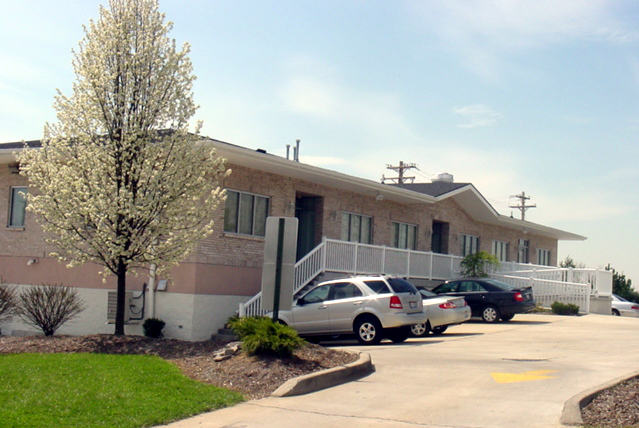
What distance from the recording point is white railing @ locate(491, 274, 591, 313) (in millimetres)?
27438

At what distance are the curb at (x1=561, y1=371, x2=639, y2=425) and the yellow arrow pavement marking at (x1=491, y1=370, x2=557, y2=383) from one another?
Result: 4.51ft

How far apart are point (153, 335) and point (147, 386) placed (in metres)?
8.10

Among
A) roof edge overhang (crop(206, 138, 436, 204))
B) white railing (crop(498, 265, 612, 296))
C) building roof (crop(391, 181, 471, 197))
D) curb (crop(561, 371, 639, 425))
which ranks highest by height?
building roof (crop(391, 181, 471, 197))

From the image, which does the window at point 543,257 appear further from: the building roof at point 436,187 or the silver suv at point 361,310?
the silver suv at point 361,310

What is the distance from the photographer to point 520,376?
11.6 meters

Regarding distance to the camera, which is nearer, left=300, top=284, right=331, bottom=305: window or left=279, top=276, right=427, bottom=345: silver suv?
left=279, top=276, right=427, bottom=345: silver suv

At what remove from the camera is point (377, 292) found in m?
16.8

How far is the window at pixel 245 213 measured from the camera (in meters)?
19.6

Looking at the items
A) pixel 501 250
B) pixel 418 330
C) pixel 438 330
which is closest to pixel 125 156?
pixel 418 330

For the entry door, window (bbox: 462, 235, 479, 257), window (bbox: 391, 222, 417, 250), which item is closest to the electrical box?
the entry door

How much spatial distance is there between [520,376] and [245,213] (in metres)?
10.3

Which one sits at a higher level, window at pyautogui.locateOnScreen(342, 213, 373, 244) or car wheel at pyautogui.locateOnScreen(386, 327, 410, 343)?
window at pyautogui.locateOnScreen(342, 213, 373, 244)

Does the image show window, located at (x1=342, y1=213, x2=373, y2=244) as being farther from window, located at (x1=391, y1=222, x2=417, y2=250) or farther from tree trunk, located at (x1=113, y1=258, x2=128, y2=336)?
tree trunk, located at (x1=113, y1=258, x2=128, y2=336)

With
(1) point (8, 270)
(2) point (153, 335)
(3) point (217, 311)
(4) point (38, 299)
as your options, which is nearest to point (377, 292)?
(3) point (217, 311)
